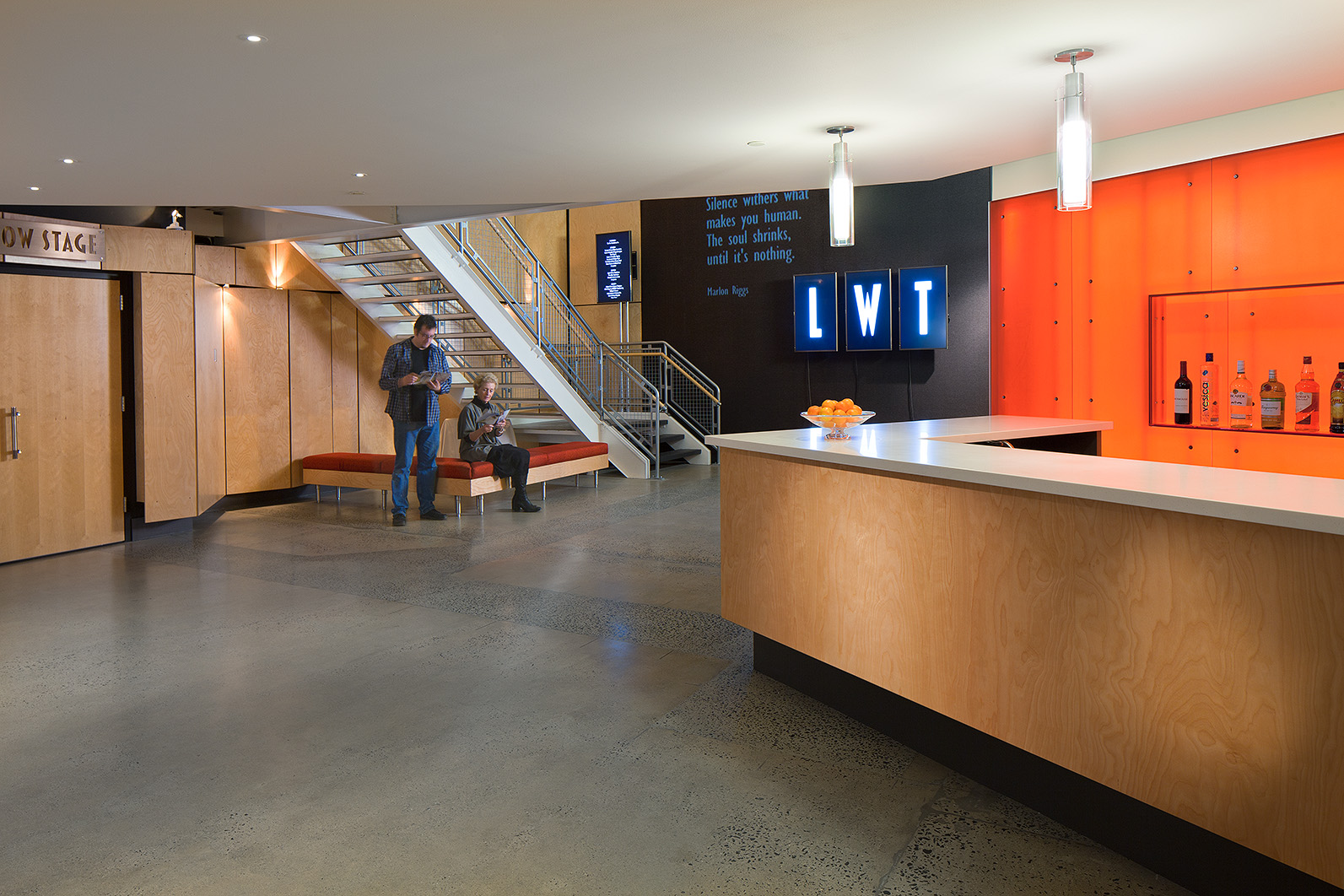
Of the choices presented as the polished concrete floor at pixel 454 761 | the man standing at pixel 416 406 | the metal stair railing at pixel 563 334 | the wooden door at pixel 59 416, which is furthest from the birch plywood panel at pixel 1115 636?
the metal stair railing at pixel 563 334

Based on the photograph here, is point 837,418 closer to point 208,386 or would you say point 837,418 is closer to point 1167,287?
point 1167,287

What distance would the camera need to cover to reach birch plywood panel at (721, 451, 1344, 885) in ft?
→ 6.53

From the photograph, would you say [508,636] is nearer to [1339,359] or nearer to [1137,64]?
[1137,64]

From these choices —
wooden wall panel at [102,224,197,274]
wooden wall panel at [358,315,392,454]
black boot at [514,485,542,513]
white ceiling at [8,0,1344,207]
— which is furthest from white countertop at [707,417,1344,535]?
wooden wall panel at [358,315,392,454]

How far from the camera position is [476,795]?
2924 millimetres

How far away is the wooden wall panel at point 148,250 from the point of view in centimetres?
720

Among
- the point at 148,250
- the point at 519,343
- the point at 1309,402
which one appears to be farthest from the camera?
the point at 519,343

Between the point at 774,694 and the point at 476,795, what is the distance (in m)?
1.44

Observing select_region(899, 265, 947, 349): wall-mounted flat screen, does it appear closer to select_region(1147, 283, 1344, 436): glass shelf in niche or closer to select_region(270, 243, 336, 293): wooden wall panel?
select_region(1147, 283, 1344, 436): glass shelf in niche

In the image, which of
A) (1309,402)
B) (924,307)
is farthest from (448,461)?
(1309,402)

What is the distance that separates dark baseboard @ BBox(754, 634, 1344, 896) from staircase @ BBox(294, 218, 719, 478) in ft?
20.2

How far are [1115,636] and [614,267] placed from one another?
11633 mm

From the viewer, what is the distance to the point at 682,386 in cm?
1303

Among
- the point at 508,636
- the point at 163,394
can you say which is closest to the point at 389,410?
the point at 163,394
